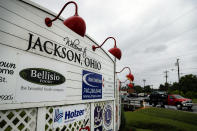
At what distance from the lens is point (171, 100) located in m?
13.8

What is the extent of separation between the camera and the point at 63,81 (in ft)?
8.20

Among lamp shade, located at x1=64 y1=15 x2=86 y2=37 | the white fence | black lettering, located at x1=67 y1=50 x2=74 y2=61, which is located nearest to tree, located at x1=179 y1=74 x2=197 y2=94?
the white fence

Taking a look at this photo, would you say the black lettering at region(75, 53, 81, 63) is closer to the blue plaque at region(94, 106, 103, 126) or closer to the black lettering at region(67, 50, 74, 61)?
the black lettering at region(67, 50, 74, 61)

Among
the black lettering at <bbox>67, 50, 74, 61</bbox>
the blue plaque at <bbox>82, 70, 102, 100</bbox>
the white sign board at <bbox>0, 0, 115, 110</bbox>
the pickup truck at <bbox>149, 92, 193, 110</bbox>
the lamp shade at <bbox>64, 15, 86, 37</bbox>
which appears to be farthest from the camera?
the pickup truck at <bbox>149, 92, 193, 110</bbox>

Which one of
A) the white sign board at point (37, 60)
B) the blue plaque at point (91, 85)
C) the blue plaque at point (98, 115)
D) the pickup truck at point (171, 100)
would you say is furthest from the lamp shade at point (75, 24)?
the pickup truck at point (171, 100)

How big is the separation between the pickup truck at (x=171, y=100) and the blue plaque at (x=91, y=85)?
12992 millimetres

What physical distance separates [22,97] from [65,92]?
890mm

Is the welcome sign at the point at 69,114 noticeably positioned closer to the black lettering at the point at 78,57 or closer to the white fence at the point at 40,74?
the white fence at the point at 40,74

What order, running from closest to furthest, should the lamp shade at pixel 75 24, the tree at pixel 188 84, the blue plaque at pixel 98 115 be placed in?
1. the lamp shade at pixel 75 24
2. the blue plaque at pixel 98 115
3. the tree at pixel 188 84

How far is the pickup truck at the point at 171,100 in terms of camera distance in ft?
41.0

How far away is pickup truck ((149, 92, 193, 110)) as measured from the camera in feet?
41.0

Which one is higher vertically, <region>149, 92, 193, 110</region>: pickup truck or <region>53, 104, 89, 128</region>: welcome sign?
<region>53, 104, 89, 128</region>: welcome sign

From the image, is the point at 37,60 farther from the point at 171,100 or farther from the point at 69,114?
the point at 171,100

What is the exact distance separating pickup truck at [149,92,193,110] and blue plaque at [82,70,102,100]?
1299 cm
